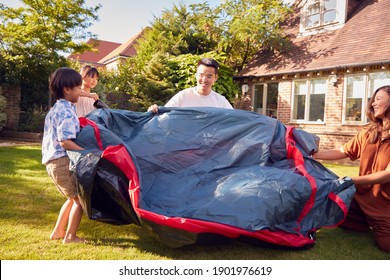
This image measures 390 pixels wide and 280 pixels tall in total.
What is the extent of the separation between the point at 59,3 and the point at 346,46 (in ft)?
31.0

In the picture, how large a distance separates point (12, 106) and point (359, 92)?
Answer: 1045 centimetres

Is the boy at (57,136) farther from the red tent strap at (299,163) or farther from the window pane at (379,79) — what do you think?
the window pane at (379,79)

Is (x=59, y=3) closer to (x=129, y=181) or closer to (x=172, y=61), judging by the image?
(x=172, y=61)

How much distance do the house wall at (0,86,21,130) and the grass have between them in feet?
28.7

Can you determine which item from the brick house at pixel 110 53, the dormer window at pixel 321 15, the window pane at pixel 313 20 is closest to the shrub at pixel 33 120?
the brick house at pixel 110 53

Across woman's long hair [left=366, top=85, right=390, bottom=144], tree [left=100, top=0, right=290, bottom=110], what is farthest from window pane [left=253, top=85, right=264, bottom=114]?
woman's long hair [left=366, top=85, right=390, bottom=144]

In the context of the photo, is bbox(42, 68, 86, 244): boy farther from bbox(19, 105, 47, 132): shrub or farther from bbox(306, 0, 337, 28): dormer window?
bbox(306, 0, 337, 28): dormer window

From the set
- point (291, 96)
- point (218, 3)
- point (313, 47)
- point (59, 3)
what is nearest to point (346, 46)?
point (313, 47)

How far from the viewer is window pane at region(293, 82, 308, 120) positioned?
11.2 metres

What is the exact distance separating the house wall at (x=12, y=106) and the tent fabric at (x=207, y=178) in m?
9.81

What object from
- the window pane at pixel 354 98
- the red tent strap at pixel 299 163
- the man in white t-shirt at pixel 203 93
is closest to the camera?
the red tent strap at pixel 299 163

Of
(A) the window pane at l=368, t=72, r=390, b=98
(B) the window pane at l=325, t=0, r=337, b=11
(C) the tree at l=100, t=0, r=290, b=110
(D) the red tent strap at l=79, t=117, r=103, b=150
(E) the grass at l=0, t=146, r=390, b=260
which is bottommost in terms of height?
(E) the grass at l=0, t=146, r=390, b=260

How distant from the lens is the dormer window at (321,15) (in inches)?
439

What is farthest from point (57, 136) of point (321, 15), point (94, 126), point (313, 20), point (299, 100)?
point (313, 20)
